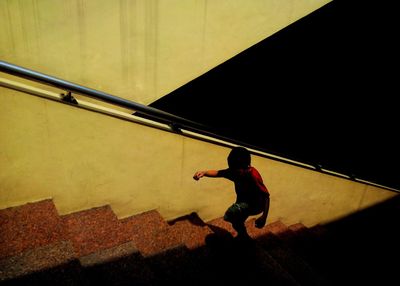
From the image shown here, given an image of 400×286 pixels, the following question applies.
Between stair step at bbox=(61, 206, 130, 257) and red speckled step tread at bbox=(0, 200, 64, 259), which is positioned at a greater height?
red speckled step tread at bbox=(0, 200, 64, 259)

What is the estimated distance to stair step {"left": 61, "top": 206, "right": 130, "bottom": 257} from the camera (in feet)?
7.67

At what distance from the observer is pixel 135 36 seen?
2.63m

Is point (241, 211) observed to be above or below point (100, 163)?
below

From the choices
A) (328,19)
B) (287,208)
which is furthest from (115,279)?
(328,19)

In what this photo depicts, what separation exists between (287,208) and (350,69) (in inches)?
96.4

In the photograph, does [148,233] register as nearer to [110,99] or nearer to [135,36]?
[110,99]

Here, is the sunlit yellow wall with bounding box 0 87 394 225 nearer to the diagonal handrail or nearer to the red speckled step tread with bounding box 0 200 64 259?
the red speckled step tread with bounding box 0 200 64 259

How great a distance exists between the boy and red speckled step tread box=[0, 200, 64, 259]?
4.12ft

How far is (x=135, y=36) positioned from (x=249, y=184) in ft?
5.76

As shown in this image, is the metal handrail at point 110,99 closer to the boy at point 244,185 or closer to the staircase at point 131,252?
the boy at point 244,185

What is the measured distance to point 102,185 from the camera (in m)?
2.77

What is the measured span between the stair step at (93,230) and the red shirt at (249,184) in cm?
110

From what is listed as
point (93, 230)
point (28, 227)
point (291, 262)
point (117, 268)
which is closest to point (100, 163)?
point (93, 230)

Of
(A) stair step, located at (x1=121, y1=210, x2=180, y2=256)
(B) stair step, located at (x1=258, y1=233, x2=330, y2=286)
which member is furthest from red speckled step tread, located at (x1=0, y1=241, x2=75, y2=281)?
(B) stair step, located at (x1=258, y1=233, x2=330, y2=286)
